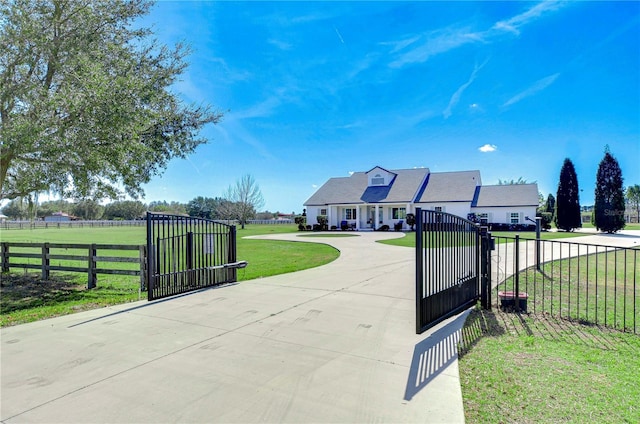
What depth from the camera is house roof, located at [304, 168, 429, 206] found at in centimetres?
3306

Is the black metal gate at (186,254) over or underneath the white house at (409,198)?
underneath

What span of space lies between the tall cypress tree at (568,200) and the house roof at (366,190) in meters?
11.9

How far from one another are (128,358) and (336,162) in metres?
38.1

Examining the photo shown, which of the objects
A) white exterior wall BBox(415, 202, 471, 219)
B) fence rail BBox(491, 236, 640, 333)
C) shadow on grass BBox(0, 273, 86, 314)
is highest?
white exterior wall BBox(415, 202, 471, 219)

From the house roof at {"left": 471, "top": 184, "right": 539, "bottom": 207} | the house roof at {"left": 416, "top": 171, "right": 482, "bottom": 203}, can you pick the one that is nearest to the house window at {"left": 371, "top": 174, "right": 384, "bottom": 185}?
the house roof at {"left": 416, "top": 171, "right": 482, "bottom": 203}

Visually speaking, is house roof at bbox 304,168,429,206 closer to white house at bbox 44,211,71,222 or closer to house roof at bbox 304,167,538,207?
house roof at bbox 304,167,538,207

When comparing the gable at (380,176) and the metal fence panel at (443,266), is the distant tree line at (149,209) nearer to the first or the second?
the gable at (380,176)

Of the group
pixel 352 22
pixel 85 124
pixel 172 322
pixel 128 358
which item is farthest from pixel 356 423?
pixel 352 22

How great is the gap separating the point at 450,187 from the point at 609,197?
12.4 meters

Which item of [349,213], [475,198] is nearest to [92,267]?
[349,213]

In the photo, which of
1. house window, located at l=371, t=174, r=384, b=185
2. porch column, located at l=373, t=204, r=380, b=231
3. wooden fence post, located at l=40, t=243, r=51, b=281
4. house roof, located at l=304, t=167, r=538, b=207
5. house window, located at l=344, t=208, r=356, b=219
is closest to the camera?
wooden fence post, located at l=40, t=243, r=51, b=281

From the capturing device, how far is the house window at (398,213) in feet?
108

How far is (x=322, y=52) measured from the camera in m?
14.8

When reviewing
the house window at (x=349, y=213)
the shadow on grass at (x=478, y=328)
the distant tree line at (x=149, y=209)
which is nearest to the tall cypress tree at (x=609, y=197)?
the house window at (x=349, y=213)
